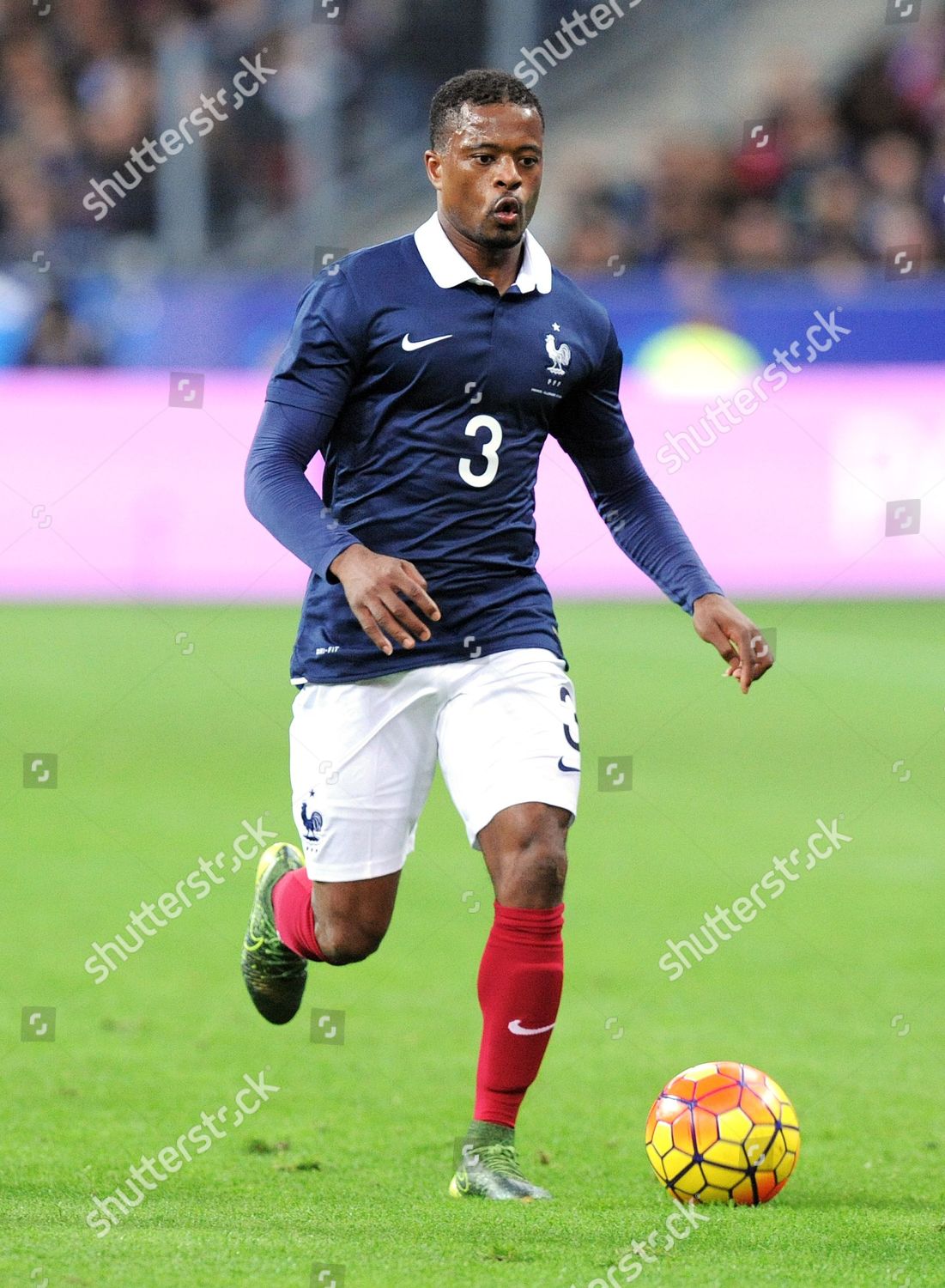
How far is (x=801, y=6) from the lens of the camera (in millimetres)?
20875

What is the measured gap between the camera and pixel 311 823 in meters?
5.04

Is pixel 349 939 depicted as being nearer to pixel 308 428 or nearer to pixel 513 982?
pixel 513 982

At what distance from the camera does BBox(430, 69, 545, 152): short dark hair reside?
186 inches

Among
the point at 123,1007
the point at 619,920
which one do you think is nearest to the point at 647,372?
the point at 619,920

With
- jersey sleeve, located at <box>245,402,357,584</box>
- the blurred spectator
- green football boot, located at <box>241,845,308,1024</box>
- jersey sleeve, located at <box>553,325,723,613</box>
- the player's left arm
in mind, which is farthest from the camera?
the blurred spectator

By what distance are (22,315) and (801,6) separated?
9205mm

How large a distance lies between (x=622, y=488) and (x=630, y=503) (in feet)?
0.15

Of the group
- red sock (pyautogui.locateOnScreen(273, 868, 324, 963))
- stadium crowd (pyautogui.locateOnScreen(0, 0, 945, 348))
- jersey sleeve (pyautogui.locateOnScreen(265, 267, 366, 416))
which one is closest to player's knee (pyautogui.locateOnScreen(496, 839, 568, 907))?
red sock (pyautogui.locateOnScreen(273, 868, 324, 963))

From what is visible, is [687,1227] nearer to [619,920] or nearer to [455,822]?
[619,920]

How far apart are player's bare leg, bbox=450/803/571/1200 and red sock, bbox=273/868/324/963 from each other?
2.08ft

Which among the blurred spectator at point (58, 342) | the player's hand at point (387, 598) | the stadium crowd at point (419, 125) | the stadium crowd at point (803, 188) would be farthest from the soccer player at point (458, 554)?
the stadium crowd at point (803, 188)

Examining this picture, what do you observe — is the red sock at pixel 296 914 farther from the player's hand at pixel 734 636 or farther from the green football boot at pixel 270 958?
the player's hand at pixel 734 636

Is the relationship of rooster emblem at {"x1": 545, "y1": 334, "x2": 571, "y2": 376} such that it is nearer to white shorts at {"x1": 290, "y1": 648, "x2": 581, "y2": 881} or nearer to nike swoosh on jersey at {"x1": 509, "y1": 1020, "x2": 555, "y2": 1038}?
white shorts at {"x1": 290, "y1": 648, "x2": 581, "y2": 881}

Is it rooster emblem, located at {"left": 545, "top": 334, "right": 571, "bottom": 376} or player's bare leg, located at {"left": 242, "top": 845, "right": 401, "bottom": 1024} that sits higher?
rooster emblem, located at {"left": 545, "top": 334, "right": 571, "bottom": 376}
